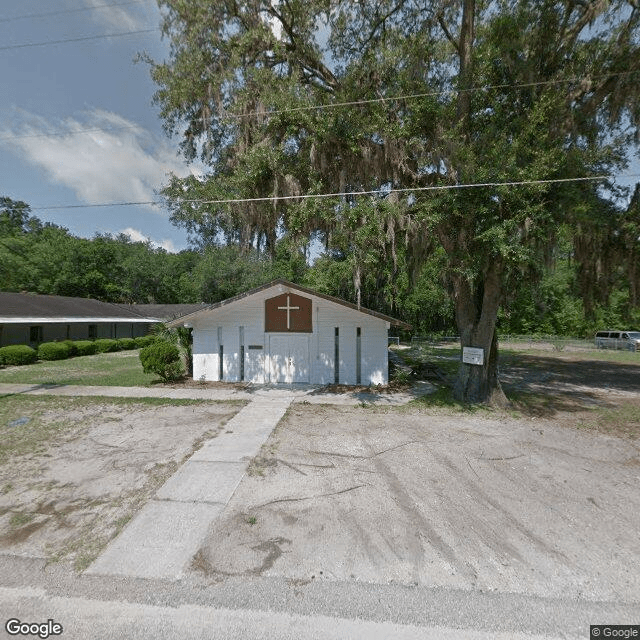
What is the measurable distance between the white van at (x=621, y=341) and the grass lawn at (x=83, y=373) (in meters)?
34.0

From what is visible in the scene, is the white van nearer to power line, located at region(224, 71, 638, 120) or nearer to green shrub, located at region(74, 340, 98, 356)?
power line, located at region(224, 71, 638, 120)

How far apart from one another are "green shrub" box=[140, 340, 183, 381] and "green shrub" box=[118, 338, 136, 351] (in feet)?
51.0

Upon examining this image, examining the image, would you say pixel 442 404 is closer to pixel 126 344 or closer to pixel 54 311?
pixel 126 344

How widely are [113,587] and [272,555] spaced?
1475mm

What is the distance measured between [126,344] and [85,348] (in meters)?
4.29

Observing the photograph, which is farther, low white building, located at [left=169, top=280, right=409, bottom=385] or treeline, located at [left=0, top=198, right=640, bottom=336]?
treeline, located at [left=0, top=198, right=640, bottom=336]

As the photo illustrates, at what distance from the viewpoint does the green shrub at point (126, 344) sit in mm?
26125

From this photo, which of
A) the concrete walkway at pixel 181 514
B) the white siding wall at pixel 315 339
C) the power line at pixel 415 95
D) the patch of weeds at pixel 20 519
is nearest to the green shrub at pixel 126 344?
the white siding wall at pixel 315 339

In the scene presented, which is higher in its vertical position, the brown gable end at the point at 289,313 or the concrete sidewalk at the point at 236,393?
the brown gable end at the point at 289,313

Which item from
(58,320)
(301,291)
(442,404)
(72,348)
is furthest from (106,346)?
(442,404)

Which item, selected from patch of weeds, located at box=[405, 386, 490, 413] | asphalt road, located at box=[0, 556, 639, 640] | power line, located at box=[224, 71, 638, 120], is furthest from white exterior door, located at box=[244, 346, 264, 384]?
asphalt road, located at box=[0, 556, 639, 640]

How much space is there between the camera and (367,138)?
9164 mm

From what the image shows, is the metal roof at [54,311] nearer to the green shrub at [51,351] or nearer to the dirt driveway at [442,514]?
the green shrub at [51,351]

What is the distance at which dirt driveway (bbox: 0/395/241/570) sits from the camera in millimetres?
3906
